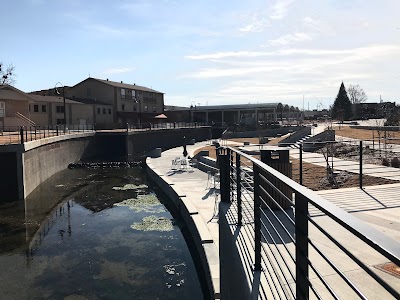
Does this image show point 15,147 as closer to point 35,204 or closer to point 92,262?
point 35,204

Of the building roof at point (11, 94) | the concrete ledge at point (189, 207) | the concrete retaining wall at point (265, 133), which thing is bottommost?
the concrete ledge at point (189, 207)

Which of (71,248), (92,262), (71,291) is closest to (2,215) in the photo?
(71,248)

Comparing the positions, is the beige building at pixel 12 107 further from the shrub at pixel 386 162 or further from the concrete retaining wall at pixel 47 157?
the shrub at pixel 386 162

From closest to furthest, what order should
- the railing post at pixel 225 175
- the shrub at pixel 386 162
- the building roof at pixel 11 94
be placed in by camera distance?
the railing post at pixel 225 175 → the shrub at pixel 386 162 → the building roof at pixel 11 94

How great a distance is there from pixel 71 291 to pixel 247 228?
6154 millimetres

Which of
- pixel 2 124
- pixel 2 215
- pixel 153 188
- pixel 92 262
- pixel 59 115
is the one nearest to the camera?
pixel 92 262

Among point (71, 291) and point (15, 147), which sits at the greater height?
point (15, 147)

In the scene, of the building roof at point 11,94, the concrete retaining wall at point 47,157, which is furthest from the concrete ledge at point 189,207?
the building roof at point 11,94

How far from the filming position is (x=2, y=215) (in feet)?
55.5

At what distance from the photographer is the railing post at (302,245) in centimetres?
221

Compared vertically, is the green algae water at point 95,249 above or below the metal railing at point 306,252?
below

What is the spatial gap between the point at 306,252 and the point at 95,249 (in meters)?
11.2

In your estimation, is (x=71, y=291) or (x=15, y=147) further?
(x=15, y=147)

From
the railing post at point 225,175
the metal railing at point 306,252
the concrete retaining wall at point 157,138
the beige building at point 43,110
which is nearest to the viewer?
the metal railing at point 306,252
